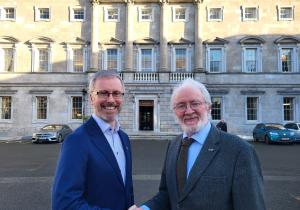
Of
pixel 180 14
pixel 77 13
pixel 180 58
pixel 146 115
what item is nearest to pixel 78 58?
pixel 77 13

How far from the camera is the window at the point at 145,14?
3788cm

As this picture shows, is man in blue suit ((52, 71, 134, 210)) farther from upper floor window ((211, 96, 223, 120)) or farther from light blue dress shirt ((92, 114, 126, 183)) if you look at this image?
upper floor window ((211, 96, 223, 120))

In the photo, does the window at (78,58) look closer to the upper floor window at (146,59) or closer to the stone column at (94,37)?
the stone column at (94,37)

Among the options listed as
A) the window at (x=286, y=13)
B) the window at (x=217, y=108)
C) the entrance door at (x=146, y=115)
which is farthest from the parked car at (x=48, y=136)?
the window at (x=286, y=13)

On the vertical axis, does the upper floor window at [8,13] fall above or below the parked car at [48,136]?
above

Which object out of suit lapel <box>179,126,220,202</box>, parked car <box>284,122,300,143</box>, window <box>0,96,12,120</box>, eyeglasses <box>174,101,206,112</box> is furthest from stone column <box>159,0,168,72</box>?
suit lapel <box>179,126,220,202</box>

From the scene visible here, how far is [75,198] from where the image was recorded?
2756 millimetres

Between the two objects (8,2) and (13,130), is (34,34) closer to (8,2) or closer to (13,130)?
(8,2)

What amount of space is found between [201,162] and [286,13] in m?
38.7

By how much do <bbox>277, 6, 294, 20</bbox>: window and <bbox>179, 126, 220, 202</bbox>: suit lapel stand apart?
3803cm

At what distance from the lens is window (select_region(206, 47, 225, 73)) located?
37.4 m

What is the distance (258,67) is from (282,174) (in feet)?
83.9

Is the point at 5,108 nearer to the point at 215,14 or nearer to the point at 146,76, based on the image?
the point at 146,76

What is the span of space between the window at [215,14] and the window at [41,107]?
19109 millimetres
